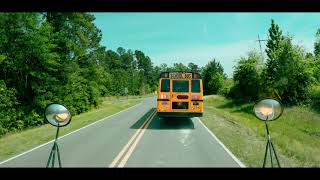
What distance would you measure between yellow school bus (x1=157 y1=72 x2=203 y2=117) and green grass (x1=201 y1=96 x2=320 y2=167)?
1.53 meters

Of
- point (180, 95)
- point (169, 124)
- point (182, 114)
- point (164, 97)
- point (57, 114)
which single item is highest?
point (57, 114)

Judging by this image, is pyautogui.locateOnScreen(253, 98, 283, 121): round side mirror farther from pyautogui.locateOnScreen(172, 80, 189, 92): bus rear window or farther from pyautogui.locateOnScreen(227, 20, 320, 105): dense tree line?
pyautogui.locateOnScreen(227, 20, 320, 105): dense tree line

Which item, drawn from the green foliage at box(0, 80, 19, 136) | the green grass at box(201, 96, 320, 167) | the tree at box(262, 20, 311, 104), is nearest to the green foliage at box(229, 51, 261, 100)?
the tree at box(262, 20, 311, 104)

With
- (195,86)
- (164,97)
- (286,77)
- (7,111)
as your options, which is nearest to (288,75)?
(286,77)

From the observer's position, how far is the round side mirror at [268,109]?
16.9 feet

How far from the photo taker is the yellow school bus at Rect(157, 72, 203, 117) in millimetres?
22453

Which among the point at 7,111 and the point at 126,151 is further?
the point at 7,111

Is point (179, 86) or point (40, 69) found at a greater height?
point (40, 69)

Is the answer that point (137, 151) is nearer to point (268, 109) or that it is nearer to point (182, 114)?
point (268, 109)

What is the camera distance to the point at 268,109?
5.20 metres

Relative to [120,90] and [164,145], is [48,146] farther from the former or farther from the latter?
[120,90]

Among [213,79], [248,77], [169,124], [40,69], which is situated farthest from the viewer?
[213,79]

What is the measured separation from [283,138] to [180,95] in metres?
6.06

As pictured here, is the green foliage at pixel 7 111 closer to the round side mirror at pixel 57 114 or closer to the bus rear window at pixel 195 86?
the bus rear window at pixel 195 86
